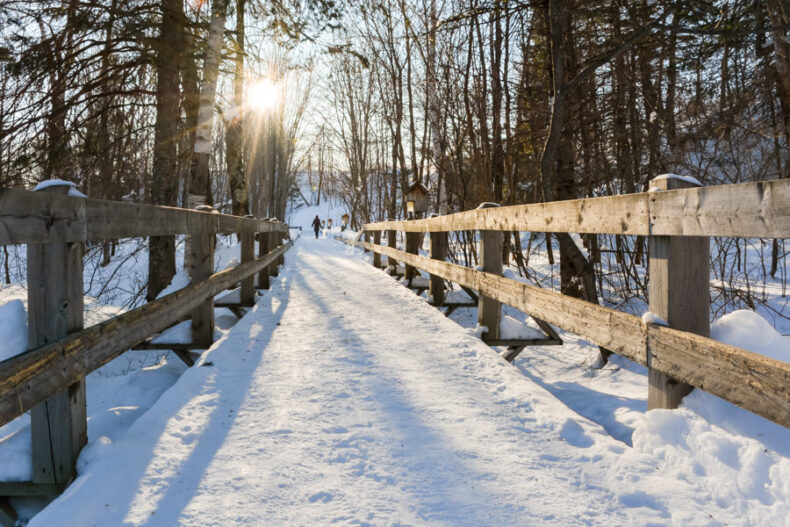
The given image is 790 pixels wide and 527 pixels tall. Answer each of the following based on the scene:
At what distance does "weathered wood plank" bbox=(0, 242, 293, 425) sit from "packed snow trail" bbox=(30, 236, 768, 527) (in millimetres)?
394

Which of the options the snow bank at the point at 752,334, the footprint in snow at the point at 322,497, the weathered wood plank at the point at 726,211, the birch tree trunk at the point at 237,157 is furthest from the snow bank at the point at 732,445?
the birch tree trunk at the point at 237,157

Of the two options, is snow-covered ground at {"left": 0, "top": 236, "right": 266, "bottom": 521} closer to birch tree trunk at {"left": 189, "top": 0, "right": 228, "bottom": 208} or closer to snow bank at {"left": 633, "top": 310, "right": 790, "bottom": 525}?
birch tree trunk at {"left": 189, "top": 0, "right": 228, "bottom": 208}

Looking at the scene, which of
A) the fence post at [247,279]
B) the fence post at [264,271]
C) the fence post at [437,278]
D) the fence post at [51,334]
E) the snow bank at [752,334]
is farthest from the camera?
the fence post at [264,271]

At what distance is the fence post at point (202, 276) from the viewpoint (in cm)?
420

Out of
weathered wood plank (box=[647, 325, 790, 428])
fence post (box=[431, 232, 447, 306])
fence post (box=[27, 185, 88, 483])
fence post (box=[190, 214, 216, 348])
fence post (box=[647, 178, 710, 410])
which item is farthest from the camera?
fence post (box=[431, 232, 447, 306])

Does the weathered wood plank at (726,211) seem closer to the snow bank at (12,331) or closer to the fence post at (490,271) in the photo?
Result: the fence post at (490,271)

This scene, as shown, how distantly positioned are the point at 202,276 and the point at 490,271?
2679mm

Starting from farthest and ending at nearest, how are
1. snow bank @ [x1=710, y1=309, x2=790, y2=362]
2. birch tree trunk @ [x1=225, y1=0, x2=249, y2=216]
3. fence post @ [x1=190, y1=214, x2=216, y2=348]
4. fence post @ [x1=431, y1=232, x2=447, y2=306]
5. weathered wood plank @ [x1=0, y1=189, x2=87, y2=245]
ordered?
birch tree trunk @ [x1=225, y1=0, x2=249, y2=216], fence post @ [x1=431, y1=232, x2=447, y2=306], fence post @ [x1=190, y1=214, x2=216, y2=348], snow bank @ [x1=710, y1=309, x2=790, y2=362], weathered wood plank @ [x1=0, y1=189, x2=87, y2=245]

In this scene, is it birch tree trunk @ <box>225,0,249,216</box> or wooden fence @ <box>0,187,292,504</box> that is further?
birch tree trunk @ <box>225,0,249,216</box>

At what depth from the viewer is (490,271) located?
466 centimetres

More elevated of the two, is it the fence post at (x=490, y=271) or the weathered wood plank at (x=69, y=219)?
the weathered wood plank at (x=69, y=219)

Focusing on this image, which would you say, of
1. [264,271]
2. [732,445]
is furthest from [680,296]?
[264,271]

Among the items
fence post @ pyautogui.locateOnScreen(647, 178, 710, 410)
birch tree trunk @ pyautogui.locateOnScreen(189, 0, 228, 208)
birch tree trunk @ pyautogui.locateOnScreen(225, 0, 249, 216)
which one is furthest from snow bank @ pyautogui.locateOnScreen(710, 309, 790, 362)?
birch tree trunk @ pyautogui.locateOnScreen(225, 0, 249, 216)

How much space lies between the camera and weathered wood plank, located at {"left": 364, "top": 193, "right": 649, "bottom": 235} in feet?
8.14
